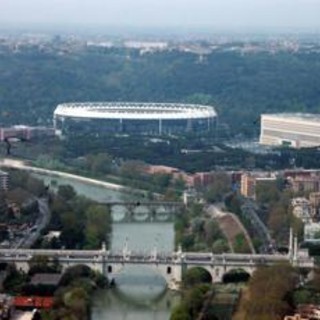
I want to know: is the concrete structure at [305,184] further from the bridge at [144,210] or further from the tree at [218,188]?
the bridge at [144,210]

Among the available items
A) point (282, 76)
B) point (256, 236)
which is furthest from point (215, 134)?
point (256, 236)

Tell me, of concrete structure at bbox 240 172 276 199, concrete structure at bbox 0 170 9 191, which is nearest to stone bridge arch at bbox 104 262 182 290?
concrete structure at bbox 0 170 9 191

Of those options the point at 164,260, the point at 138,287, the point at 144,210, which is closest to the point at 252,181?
the point at 144,210

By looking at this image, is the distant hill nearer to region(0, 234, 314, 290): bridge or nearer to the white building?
the white building

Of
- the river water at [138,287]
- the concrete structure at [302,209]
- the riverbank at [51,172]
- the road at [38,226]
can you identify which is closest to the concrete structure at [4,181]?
the road at [38,226]

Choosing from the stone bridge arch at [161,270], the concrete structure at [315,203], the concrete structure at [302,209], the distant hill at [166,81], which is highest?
the stone bridge arch at [161,270]

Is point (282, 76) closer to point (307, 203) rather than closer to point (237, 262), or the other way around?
point (307, 203)
